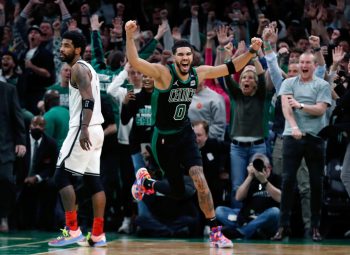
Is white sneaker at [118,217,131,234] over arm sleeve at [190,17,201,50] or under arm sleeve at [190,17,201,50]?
under

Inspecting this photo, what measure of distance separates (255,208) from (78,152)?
319 cm

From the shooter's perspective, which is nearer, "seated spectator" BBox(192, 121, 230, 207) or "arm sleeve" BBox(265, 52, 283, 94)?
"arm sleeve" BBox(265, 52, 283, 94)

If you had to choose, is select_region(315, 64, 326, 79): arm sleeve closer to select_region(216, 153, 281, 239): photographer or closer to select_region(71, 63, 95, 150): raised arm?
select_region(216, 153, 281, 239): photographer

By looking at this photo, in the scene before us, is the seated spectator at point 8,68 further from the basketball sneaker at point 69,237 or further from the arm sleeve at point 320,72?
the arm sleeve at point 320,72

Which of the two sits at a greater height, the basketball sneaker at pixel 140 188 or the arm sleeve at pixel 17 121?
the arm sleeve at pixel 17 121

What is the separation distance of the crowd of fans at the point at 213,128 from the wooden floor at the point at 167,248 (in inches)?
28.6

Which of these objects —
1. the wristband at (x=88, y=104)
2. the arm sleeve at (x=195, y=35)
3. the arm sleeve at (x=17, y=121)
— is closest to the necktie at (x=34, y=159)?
the arm sleeve at (x=17, y=121)

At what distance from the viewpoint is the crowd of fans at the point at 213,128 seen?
12.7 m

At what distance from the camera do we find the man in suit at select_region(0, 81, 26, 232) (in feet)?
43.0

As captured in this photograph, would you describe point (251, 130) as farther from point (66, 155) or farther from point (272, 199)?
point (66, 155)

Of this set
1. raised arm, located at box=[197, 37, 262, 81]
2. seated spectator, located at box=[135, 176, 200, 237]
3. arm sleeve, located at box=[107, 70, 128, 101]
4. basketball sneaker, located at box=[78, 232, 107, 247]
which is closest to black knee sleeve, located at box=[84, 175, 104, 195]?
basketball sneaker, located at box=[78, 232, 107, 247]

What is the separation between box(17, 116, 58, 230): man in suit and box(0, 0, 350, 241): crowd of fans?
0.05ft

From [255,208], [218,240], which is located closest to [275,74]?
[255,208]

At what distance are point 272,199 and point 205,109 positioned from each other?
5.97ft
